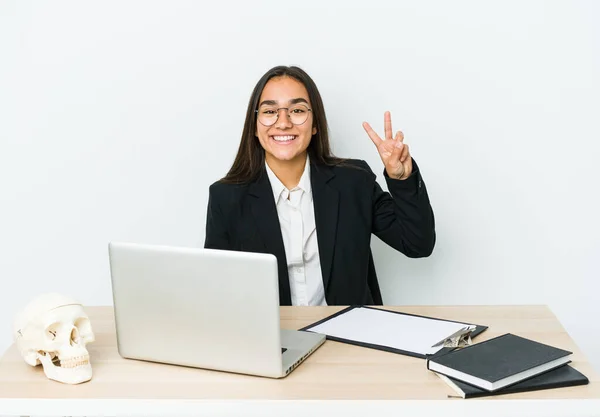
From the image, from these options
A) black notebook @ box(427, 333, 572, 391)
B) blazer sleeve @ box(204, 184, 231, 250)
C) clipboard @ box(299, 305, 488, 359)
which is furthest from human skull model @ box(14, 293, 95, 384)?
blazer sleeve @ box(204, 184, 231, 250)

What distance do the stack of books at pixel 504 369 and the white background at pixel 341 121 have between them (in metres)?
1.55

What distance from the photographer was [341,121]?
126 inches

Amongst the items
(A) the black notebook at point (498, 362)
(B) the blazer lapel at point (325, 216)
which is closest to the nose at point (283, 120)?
(B) the blazer lapel at point (325, 216)

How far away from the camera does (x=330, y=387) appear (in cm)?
159

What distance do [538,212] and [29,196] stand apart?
2235 mm

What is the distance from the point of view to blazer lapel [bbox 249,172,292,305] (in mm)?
2650

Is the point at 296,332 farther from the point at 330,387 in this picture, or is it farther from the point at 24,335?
the point at 24,335

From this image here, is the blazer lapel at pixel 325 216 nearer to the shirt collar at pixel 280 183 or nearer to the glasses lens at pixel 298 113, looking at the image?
the shirt collar at pixel 280 183

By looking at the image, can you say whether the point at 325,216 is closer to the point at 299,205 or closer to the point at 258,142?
the point at 299,205

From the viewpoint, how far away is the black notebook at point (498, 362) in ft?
5.10

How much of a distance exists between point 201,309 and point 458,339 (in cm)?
64

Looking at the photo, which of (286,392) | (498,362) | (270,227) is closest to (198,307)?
(286,392)

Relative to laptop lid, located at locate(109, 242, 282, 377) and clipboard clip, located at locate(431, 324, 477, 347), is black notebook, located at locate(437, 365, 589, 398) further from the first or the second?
laptop lid, located at locate(109, 242, 282, 377)

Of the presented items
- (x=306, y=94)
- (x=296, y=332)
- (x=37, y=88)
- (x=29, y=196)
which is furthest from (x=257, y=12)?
(x=296, y=332)
